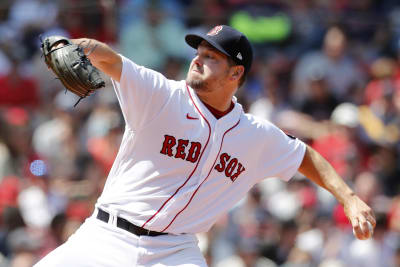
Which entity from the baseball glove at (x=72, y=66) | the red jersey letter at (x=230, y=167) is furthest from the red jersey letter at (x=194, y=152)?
the baseball glove at (x=72, y=66)

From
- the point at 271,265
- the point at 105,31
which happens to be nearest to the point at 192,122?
the point at 271,265

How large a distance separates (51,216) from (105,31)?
8.46 feet

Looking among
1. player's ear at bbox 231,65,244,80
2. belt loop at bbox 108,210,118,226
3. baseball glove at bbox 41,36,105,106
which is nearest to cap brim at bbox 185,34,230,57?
player's ear at bbox 231,65,244,80

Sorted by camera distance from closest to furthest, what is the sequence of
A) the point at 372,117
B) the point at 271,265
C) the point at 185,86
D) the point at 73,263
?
the point at 73,263, the point at 185,86, the point at 271,265, the point at 372,117

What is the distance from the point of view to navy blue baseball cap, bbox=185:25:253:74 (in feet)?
15.9

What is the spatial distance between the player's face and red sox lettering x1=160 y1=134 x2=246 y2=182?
352mm

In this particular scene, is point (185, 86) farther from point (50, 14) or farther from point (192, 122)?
point (50, 14)

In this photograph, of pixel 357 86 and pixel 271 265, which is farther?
pixel 357 86

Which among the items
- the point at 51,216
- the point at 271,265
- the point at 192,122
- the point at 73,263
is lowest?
the point at 271,265

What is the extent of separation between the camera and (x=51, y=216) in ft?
27.5

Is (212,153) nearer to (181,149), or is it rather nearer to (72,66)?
(181,149)

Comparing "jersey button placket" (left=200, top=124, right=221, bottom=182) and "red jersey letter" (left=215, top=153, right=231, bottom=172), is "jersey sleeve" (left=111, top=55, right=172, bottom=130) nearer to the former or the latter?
"jersey button placket" (left=200, top=124, right=221, bottom=182)

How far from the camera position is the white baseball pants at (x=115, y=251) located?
4602 millimetres

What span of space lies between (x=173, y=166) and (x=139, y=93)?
489mm
